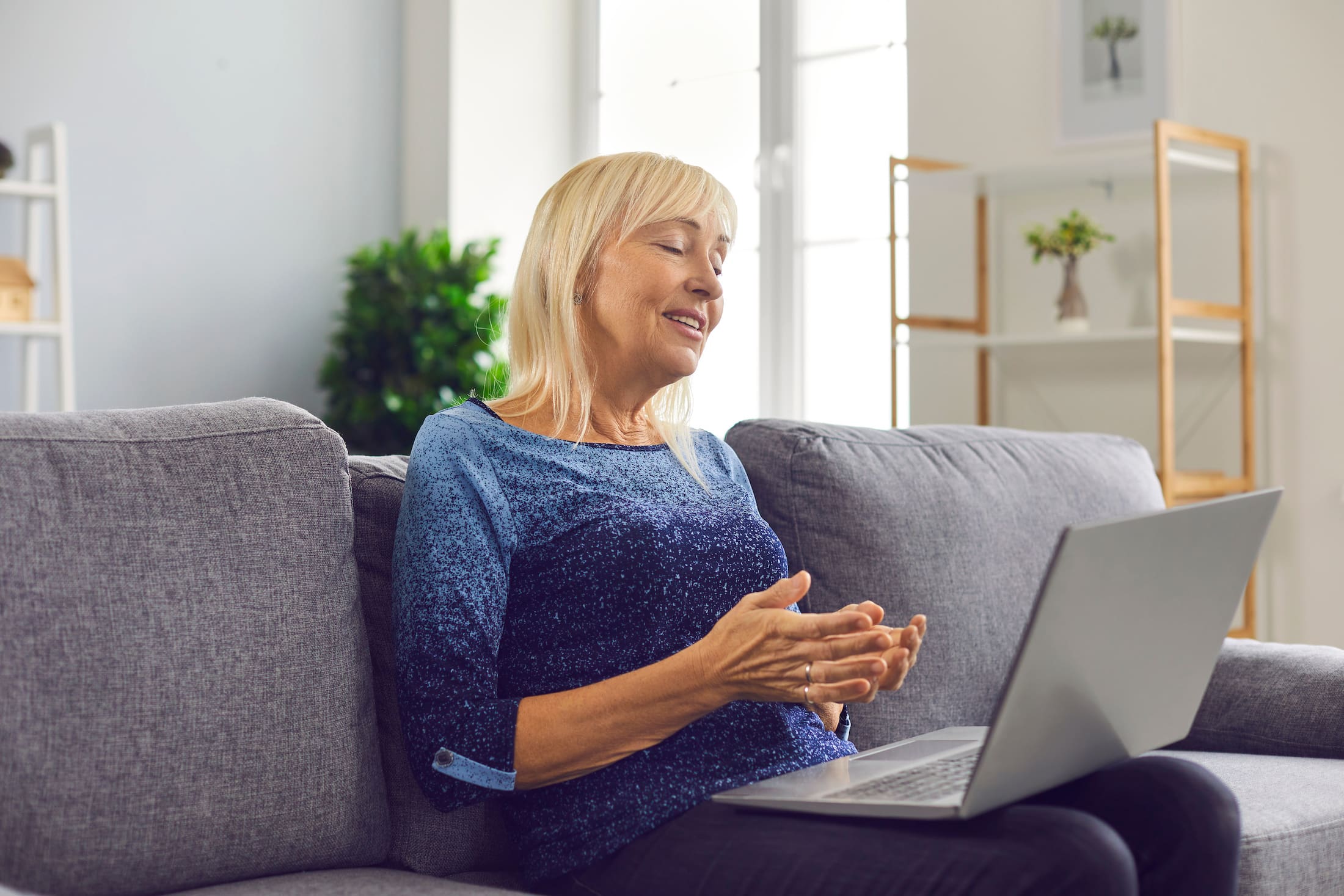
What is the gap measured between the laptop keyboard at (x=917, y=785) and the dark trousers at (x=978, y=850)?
21mm

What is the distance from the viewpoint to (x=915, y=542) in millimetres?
1802

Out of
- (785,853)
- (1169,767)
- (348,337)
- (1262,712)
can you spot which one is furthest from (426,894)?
(348,337)

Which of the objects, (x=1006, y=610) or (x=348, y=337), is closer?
(x=1006, y=610)

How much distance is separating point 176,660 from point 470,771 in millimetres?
273

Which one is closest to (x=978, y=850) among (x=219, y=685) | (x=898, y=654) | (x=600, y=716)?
(x=898, y=654)

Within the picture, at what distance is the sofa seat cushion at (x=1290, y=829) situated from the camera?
1.38 meters

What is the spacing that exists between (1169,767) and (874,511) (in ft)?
2.26

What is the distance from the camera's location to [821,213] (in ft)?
14.4

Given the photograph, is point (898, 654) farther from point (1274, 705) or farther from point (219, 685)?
point (1274, 705)

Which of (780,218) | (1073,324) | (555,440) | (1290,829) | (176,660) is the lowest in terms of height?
(1290,829)

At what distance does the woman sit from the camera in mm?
1053

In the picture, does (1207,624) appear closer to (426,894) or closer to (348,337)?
(426,894)

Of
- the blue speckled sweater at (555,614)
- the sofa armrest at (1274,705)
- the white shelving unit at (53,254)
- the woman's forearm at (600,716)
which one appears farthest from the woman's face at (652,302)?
the white shelving unit at (53,254)

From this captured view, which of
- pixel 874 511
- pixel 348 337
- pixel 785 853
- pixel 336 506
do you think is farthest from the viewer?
pixel 348 337
